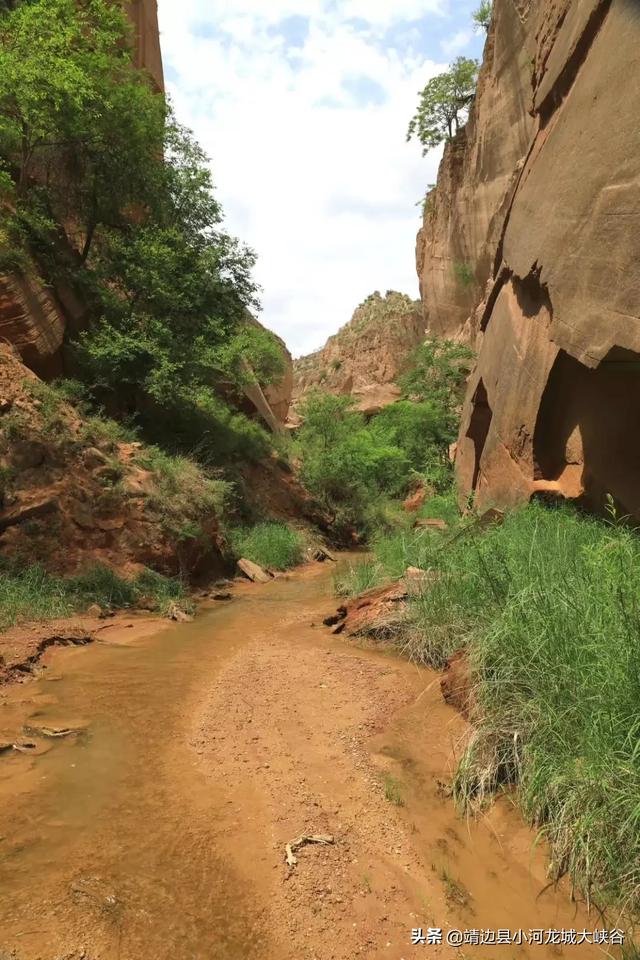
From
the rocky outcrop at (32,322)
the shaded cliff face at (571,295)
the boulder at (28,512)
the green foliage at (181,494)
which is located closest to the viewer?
the shaded cliff face at (571,295)

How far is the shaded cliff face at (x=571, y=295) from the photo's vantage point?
5543 mm

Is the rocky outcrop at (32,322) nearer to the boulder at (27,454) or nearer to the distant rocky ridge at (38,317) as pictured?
the distant rocky ridge at (38,317)

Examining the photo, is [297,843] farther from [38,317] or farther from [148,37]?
[148,37]

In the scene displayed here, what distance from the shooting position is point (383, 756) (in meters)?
3.63

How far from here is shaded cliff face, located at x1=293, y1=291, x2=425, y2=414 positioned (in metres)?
41.2

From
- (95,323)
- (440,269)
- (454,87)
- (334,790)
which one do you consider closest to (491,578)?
(334,790)

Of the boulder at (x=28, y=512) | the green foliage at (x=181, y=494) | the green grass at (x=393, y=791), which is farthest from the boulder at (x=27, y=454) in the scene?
the green grass at (x=393, y=791)

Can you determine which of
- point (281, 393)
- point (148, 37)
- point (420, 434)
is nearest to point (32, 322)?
point (148, 37)

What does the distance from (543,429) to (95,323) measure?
1069 centimetres

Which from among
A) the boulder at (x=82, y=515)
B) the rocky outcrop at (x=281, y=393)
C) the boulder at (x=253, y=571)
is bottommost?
the boulder at (x=253, y=571)

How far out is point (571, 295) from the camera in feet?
20.8

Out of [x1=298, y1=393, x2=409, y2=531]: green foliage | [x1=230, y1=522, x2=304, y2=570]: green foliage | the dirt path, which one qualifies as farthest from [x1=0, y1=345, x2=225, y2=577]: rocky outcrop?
[x1=298, y1=393, x2=409, y2=531]: green foliage

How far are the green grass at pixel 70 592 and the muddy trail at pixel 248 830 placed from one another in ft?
7.82

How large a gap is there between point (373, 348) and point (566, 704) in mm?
41914
